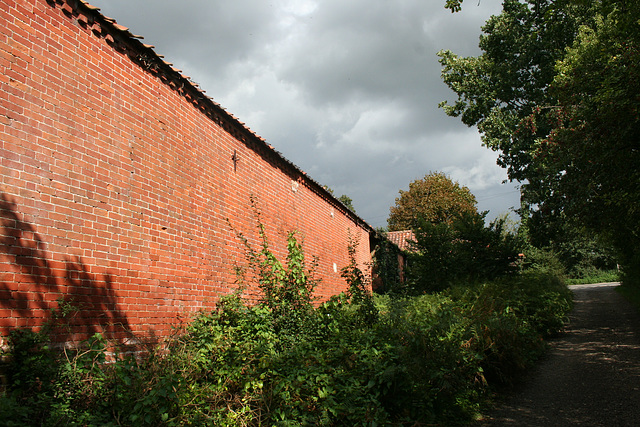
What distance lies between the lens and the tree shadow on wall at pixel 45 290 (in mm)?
3789

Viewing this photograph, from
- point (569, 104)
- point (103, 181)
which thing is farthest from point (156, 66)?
point (569, 104)

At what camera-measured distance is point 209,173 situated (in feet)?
24.0

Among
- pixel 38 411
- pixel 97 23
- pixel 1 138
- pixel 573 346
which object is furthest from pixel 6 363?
pixel 573 346

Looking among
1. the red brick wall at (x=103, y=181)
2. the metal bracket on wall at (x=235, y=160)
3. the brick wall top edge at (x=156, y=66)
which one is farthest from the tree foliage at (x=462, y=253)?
the red brick wall at (x=103, y=181)

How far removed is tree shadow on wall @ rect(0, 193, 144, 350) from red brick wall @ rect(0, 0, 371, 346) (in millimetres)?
11

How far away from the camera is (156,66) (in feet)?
20.2

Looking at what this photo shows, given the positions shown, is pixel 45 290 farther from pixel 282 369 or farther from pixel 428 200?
pixel 428 200

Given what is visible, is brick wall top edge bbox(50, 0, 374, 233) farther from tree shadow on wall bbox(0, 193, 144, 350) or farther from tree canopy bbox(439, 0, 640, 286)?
tree canopy bbox(439, 0, 640, 286)

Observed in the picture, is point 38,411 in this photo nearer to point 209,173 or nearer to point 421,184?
point 209,173

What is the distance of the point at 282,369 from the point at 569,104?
1052 centimetres

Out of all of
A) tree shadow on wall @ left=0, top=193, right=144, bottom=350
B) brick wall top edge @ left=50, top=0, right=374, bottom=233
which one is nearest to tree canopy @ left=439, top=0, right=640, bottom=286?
brick wall top edge @ left=50, top=0, right=374, bottom=233

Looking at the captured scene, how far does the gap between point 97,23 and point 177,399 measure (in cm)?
447

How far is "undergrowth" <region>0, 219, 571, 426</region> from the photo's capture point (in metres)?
3.82

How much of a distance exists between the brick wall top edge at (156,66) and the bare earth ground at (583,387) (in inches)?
256
